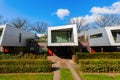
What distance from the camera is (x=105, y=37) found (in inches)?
1262

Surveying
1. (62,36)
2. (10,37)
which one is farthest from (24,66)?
(62,36)

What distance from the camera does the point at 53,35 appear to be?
109ft

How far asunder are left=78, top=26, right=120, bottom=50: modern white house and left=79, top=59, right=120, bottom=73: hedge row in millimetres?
11803

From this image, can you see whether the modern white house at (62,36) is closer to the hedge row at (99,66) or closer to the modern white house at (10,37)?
the modern white house at (10,37)

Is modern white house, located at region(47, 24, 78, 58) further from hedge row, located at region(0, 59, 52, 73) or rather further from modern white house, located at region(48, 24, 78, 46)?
hedge row, located at region(0, 59, 52, 73)

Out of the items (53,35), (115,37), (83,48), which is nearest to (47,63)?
(53,35)

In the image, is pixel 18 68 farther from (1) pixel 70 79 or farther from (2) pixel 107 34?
(2) pixel 107 34

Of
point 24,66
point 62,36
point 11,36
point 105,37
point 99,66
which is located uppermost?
point 62,36

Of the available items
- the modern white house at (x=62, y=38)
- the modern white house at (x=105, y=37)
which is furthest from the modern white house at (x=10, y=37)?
the modern white house at (x=105, y=37)

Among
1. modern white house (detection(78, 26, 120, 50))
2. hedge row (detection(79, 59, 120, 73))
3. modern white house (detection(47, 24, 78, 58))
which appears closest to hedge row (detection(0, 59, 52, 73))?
hedge row (detection(79, 59, 120, 73))

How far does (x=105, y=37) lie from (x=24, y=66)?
701 inches

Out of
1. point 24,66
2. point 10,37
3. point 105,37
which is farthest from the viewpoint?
point 105,37

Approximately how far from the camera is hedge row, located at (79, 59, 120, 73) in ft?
61.1

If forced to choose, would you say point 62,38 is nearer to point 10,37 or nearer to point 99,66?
point 10,37
